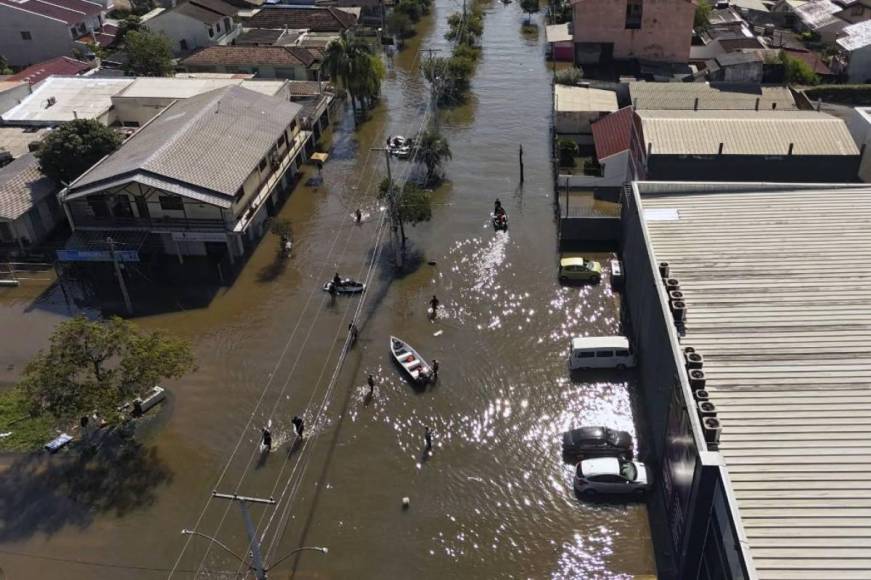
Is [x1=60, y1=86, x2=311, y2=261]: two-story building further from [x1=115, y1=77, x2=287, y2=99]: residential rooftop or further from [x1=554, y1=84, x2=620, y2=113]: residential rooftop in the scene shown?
[x1=554, y1=84, x2=620, y2=113]: residential rooftop

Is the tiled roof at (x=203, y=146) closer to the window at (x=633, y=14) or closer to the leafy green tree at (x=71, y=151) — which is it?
the leafy green tree at (x=71, y=151)

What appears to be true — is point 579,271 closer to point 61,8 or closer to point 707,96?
point 707,96

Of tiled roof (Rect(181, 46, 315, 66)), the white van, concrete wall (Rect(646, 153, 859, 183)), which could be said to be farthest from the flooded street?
tiled roof (Rect(181, 46, 315, 66))

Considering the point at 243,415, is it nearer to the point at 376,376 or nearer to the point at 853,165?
the point at 376,376

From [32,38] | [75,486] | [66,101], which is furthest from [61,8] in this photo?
[75,486]

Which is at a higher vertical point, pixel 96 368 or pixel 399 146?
pixel 96 368

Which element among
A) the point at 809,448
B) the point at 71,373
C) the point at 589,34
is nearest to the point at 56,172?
the point at 71,373
